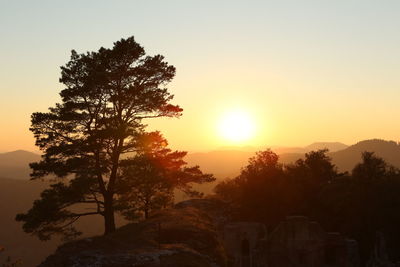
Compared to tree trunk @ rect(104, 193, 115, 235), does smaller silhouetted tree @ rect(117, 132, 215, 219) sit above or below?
above

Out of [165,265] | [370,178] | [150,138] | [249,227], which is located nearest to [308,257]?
[249,227]

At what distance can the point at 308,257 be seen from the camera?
3291cm

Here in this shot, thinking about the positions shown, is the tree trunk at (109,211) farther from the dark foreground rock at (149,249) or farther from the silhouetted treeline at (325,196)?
the silhouetted treeline at (325,196)

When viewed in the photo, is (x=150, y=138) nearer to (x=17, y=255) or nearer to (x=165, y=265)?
(x=165, y=265)

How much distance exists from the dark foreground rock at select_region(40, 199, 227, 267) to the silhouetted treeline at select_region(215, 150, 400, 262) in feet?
59.9

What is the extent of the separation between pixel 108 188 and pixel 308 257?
17.2 m

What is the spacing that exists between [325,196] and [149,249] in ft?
85.9

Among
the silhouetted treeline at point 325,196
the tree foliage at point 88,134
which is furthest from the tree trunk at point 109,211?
the silhouetted treeline at point 325,196

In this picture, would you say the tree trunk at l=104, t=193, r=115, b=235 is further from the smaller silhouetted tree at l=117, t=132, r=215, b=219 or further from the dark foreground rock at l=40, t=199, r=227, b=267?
the dark foreground rock at l=40, t=199, r=227, b=267

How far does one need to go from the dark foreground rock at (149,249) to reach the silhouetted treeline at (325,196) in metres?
18.3

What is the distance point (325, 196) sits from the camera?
38594 millimetres

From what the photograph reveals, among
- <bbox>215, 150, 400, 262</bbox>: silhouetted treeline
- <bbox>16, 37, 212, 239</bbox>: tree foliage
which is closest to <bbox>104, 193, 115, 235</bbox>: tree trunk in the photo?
<bbox>16, 37, 212, 239</bbox>: tree foliage

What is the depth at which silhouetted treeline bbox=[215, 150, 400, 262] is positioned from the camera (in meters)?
34.8

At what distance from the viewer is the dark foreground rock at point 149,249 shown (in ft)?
47.4
